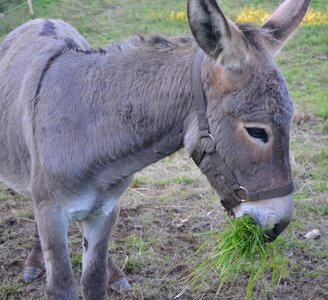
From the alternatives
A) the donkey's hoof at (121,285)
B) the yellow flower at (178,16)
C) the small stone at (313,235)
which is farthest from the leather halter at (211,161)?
the yellow flower at (178,16)

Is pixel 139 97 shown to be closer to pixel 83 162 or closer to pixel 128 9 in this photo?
pixel 83 162

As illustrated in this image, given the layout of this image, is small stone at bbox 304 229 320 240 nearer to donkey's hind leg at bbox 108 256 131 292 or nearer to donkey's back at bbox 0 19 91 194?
donkey's hind leg at bbox 108 256 131 292

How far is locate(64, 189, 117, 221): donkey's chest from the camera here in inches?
110

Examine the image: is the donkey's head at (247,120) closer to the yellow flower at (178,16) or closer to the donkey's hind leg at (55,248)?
the donkey's hind leg at (55,248)

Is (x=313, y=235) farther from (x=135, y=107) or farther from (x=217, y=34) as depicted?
(x=217, y=34)

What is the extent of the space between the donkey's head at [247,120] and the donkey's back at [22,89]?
100 centimetres

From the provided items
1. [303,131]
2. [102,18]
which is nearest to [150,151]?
→ [303,131]

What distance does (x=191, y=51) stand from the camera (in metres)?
2.61

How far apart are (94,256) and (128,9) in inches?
321

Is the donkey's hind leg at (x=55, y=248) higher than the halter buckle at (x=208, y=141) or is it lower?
lower

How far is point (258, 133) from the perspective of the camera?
7.55 feet

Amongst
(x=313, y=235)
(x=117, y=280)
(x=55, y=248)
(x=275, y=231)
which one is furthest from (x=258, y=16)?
(x=275, y=231)

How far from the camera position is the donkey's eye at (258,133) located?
90.1 inches

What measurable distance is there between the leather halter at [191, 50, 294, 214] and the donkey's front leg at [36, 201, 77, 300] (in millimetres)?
776
